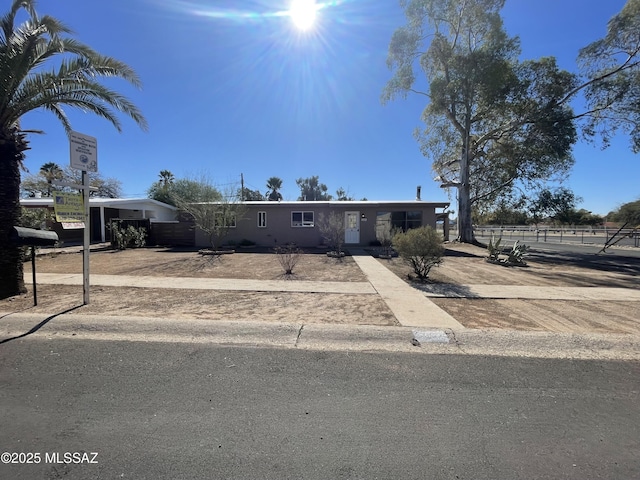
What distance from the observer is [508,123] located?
74.4 ft

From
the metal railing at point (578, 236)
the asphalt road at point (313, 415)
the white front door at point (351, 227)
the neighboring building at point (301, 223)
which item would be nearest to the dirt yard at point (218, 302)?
the asphalt road at point (313, 415)

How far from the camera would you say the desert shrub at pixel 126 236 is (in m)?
17.6

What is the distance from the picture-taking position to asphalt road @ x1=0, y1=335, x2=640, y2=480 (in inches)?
87.1

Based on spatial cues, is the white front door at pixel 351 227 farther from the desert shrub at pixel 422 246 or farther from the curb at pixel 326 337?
the curb at pixel 326 337

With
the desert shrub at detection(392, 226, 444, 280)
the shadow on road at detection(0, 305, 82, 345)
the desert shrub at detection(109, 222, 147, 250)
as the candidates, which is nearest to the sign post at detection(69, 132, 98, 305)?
the shadow on road at detection(0, 305, 82, 345)

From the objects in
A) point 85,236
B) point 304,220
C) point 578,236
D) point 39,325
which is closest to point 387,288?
point 85,236

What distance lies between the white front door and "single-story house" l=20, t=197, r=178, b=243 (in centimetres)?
1081

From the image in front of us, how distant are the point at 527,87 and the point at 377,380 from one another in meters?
24.9

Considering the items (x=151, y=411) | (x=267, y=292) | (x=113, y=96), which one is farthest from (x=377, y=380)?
(x=113, y=96)

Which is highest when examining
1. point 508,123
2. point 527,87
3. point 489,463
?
point 527,87

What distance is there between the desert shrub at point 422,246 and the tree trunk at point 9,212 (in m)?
9.24

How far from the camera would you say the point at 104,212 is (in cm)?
2377

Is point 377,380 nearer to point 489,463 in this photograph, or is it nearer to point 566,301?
point 489,463

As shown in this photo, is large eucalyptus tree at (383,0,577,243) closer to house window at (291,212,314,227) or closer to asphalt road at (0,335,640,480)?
house window at (291,212,314,227)
